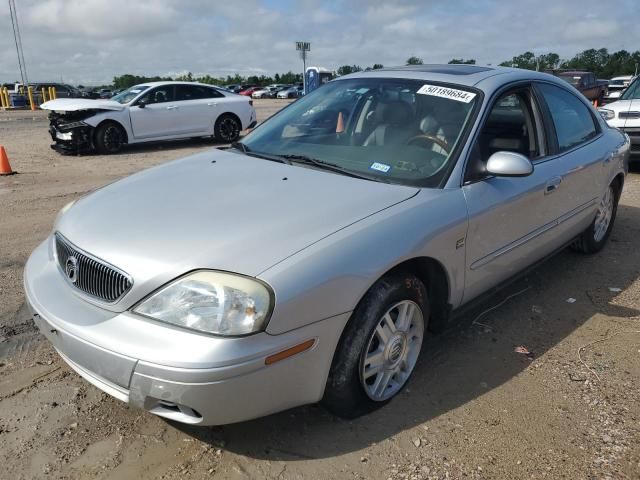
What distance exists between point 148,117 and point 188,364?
10706 mm

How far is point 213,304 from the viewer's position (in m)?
2.06

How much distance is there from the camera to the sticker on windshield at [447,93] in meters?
3.22

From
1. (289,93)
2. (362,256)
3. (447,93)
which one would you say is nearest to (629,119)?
(447,93)

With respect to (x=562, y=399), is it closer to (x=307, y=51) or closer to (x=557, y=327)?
(x=557, y=327)

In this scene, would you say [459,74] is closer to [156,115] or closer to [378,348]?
[378,348]

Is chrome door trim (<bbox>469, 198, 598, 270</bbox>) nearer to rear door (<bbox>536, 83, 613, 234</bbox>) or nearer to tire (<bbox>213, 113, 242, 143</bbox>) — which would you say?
rear door (<bbox>536, 83, 613, 234</bbox>)

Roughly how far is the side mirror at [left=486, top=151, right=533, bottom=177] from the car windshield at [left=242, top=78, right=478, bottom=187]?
225 mm

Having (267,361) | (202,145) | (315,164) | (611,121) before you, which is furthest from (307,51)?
(267,361)

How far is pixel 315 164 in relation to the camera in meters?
3.12

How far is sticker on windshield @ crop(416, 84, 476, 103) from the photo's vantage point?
322 centimetres

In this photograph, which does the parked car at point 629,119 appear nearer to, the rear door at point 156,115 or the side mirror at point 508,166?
the side mirror at point 508,166

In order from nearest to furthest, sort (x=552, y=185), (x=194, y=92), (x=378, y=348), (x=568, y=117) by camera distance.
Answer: (x=378, y=348) → (x=552, y=185) → (x=568, y=117) → (x=194, y=92)

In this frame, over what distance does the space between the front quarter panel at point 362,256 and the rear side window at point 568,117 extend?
4.84 feet

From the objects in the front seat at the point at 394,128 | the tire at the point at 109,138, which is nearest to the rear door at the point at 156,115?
the tire at the point at 109,138
